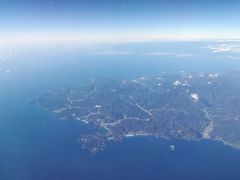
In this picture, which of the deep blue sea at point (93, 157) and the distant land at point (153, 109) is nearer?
the deep blue sea at point (93, 157)

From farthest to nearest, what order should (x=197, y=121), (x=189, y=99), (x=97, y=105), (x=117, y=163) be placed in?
(x=189, y=99), (x=97, y=105), (x=197, y=121), (x=117, y=163)

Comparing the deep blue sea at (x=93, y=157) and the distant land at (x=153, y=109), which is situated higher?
the deep blue sea at (x=93, y=157)

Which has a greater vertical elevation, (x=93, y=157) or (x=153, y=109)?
(x=93, y=157)

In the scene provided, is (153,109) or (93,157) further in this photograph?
(153,109)

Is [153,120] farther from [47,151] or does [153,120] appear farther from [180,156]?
[47,151]

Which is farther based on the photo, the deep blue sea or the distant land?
the distant land

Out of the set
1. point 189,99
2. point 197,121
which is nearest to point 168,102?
point 189,99

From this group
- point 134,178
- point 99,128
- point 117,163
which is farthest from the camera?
point 99,128

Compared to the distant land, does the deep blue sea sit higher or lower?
higher
